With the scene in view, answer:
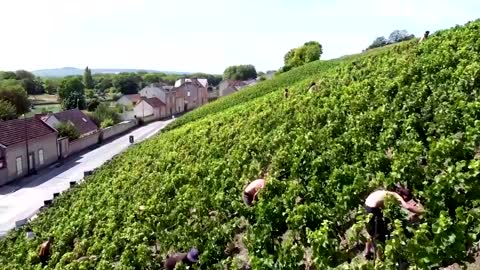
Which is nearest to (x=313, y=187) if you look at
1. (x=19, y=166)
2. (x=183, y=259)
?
(x=183, y=259)

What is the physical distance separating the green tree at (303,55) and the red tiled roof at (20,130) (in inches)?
1724

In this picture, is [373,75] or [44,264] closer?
[44,264]

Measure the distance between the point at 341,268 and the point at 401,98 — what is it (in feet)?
24.2

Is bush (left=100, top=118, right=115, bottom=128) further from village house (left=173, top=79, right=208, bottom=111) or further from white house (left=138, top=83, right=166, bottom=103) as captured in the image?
village house (left=173, top=79, right=208, bottom=111)

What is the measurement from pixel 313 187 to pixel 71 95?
8153 centimetres

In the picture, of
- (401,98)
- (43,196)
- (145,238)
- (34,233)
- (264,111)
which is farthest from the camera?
(43,196)

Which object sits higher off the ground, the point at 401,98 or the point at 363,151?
the point at 401,98

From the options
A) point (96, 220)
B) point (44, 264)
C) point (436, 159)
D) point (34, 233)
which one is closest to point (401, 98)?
point (436, 159)

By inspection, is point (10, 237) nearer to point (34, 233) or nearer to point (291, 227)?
point (34, 233)

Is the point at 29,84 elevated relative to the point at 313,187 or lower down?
elevated

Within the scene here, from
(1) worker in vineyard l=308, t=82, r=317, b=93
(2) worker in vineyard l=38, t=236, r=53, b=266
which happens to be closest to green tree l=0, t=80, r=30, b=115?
(1) worker in vineyard l=308, t=82, r=317, b=93

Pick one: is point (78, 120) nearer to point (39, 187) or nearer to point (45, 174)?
point (45, 174)

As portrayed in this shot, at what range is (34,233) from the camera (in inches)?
682

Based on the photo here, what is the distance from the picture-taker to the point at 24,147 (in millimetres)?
37688
